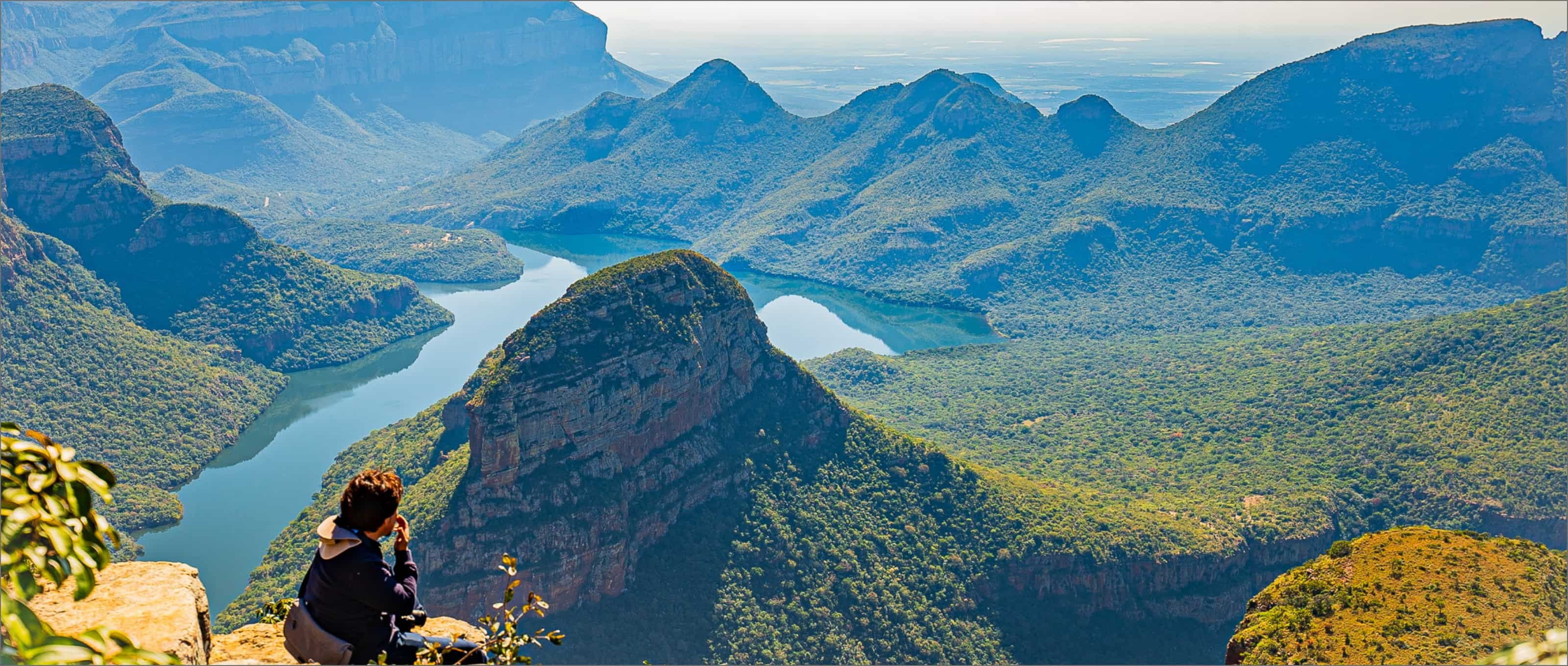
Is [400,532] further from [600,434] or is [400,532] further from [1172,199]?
[1172,199]

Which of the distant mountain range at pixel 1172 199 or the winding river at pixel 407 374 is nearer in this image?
the winding river at pixel 407 374

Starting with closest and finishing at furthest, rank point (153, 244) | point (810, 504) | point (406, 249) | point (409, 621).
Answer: point (409, 621), point (810, 504), point (153, 244), point (406, 249)

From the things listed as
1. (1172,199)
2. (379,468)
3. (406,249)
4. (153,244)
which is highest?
(153,244)

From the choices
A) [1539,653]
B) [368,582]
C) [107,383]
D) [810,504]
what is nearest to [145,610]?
[368,582]

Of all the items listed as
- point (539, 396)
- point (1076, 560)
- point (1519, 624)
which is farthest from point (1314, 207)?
point (539, 396)

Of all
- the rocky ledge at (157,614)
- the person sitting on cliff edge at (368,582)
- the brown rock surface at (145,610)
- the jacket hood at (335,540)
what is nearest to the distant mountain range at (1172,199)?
the rocky ledge at (157,614)

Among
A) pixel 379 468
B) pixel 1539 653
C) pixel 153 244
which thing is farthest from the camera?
pixel 153 244

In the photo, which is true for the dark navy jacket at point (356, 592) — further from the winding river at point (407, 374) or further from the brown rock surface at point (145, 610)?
the winding river at point (407, 374)

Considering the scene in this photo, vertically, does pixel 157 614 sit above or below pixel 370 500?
below
